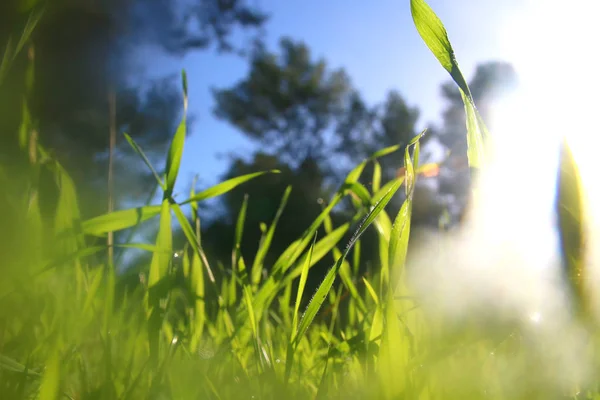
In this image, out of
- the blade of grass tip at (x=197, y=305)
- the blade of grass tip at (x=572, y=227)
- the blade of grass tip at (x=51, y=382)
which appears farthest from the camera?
the blade of grass tip at (x=197, y=305)

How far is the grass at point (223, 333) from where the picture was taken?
272 millimetres

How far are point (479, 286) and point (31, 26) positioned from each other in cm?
43

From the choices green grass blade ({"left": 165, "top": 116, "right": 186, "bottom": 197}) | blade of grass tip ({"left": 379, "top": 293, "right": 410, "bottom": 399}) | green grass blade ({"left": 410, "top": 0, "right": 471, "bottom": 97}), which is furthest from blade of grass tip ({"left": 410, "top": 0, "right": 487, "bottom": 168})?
green grass blade ({"left": 165, "top": 116, "right": 186, "bottom": 197})

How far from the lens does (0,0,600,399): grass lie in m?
0.27

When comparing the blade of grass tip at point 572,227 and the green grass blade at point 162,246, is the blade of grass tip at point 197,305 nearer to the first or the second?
the green grass blade at point 162,246

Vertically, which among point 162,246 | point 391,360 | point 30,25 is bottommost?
point 391,360

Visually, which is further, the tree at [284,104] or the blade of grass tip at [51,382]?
the tree at [284,104]

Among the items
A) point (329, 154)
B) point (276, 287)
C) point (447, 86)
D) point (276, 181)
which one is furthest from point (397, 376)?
point (329, 154)

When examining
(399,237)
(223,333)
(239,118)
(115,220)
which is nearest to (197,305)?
(223,333)

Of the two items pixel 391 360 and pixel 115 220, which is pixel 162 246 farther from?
pixel 391 360

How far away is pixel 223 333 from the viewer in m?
0.56

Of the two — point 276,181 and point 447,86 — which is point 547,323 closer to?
point 276,181

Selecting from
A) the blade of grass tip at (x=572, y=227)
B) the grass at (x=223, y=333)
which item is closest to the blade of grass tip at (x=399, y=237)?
the grass at (x=223, y=333)

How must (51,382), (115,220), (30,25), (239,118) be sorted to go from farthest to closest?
(239,118) → (115,220) → (30,25) → (51,382)
